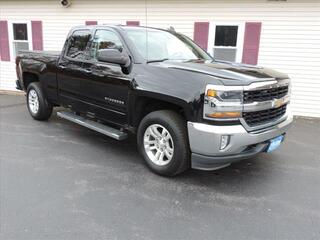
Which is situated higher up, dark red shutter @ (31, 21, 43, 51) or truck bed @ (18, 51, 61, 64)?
dark red shutter @ (31, 21, 43, 51)

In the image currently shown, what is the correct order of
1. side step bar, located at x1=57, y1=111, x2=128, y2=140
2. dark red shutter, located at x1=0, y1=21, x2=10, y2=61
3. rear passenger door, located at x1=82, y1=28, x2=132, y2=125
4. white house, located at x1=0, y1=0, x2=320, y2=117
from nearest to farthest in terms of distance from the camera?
rear passenger door, located at x1=82, y1=28, x2=132, y2=125, side step bar, located at x1=57, y1=111, x2=128, y2=140, white house, located at x1=0, y1=0, x2=320, y2=117, dark red shutter, located at x1=0, y1=21, x2=10, y2=61

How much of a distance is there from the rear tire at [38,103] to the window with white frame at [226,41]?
4.64 meters

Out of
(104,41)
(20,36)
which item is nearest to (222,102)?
(104,41)

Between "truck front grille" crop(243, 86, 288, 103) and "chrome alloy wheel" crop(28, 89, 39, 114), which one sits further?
"chrome alloy wheel" crop(28, 89, 39, 114)

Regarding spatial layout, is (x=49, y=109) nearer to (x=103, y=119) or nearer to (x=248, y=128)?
(x=103, y=119)

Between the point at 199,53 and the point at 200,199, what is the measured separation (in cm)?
255

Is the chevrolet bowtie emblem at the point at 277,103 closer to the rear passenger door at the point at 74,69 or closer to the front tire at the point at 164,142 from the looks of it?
the front tire at the point at 164,142

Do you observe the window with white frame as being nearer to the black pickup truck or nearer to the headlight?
the black pickup truck

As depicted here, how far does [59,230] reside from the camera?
303 cm

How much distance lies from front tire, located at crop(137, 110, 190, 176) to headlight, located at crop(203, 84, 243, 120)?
1.61 feet

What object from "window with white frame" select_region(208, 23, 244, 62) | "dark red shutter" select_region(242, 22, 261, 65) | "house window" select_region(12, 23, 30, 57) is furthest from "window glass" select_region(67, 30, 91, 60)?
"house window" select_region(12, 23, 30, 57)

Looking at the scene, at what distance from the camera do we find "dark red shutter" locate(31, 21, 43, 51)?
10922 millimetres

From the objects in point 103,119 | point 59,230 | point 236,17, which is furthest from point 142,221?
point 236,17

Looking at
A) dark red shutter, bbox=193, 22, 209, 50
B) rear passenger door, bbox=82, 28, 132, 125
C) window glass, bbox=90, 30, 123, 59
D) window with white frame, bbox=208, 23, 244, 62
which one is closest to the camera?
rear passenger door, bbox=82, 28, 132, 125
